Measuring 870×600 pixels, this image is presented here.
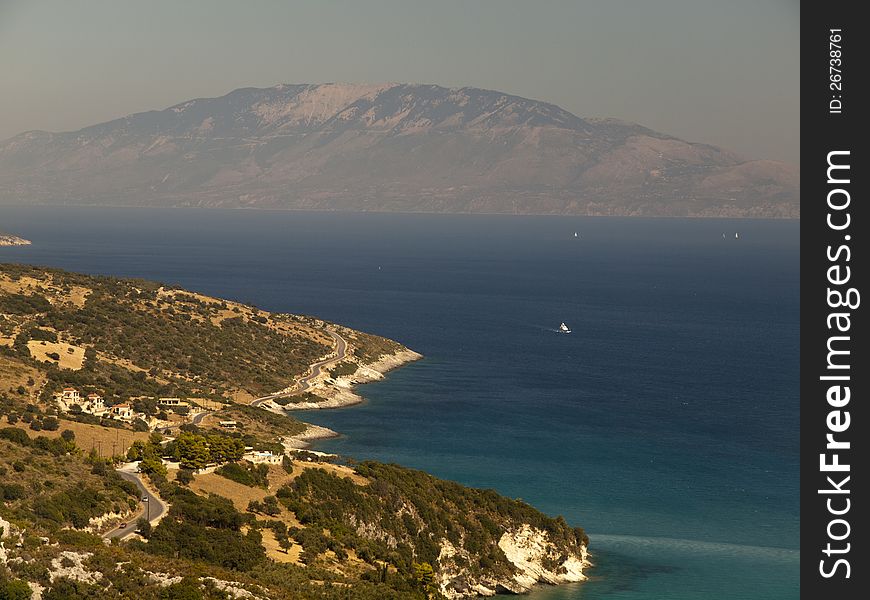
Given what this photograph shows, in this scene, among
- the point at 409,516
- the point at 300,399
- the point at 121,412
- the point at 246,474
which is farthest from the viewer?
the point at 300,399

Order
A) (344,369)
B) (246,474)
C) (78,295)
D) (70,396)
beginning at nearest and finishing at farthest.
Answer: (246,474) < (70,396) < (344,369) < (78,295)

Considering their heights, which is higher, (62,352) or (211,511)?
(62,352)

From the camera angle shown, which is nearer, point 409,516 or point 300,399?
point 409,516

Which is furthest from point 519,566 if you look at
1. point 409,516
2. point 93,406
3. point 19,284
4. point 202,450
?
point 19,284

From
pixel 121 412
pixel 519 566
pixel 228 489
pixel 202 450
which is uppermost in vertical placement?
pixel 202 450

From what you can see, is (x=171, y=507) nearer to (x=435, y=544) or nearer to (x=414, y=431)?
(x=435, y=544)

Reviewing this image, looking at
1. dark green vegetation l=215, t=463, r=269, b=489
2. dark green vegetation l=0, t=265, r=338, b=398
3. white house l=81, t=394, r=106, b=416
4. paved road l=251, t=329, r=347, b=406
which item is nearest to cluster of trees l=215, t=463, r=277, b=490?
dark green vegetation l=215, t=463, r=269, b=489

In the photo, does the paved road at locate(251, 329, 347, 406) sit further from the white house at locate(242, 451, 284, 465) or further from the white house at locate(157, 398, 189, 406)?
the white house at locate(242, 451, 284, 465)

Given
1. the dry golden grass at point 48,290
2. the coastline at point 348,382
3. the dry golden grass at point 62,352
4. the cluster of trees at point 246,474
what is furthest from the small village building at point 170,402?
the cluster of trees at point 246,474

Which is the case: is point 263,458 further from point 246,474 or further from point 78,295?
point 78,295
